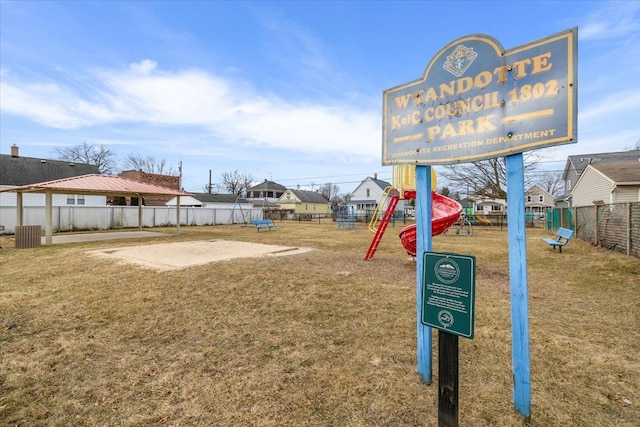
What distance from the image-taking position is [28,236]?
12.1 metres

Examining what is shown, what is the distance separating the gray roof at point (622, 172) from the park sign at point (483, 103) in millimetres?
20954

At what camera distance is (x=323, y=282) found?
6410mm

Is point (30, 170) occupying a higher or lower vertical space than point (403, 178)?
higher

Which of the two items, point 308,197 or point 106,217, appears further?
point 308,197

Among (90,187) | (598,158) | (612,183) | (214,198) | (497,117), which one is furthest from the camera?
(214,198)

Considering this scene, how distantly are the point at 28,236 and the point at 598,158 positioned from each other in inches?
1825

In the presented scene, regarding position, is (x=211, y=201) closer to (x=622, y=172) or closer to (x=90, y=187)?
(x=90, y=187)

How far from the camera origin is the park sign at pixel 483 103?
7.20ft

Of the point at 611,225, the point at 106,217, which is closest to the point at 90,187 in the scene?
the point at 106,217

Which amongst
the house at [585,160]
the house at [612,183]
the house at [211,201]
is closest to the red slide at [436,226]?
the house at [612,183]

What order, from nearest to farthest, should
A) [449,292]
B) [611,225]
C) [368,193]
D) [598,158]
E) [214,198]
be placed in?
[449,292], [611,225], [598,158], [214,198], [368,193]

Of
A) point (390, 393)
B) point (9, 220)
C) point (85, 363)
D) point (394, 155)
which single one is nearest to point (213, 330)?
point (85, 363)

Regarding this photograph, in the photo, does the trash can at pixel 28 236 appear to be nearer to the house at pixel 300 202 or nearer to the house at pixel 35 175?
the house at pixel 35 175

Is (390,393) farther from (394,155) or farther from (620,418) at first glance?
(394,155)
